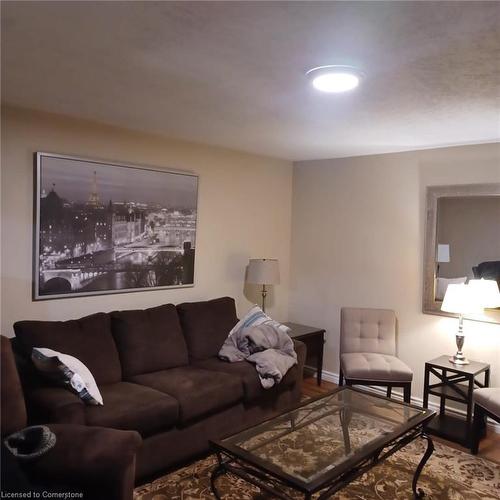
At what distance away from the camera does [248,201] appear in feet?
15.1

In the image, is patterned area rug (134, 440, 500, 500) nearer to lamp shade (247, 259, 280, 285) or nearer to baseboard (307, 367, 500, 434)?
baseboard (307, 367, 500, 434)

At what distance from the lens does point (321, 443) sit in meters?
2.49

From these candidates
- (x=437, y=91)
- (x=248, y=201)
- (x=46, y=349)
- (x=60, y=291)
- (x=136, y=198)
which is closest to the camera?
(x=437, y=91)

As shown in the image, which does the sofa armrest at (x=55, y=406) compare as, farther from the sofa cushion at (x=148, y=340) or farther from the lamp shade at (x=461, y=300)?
the lamp shade at (x=461, y=300)

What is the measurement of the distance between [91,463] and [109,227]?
76.8 inches

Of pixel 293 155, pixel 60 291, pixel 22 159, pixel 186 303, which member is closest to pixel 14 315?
pixel 60 291

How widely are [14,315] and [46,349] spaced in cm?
55

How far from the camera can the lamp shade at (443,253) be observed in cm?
389

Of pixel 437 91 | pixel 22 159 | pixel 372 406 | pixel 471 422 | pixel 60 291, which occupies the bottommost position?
pixel 471 422

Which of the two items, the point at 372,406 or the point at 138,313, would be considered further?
→ the point at 138,313

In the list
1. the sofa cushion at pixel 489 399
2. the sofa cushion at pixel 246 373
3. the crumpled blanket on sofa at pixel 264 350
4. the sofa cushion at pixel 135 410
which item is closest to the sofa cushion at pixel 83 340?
the sofa cushion at pixel 135 410

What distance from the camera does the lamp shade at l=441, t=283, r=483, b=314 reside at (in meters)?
3.51

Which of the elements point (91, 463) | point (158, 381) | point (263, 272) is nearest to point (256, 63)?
point (91, 463)

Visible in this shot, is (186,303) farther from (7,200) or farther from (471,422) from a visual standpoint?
(471,422)
